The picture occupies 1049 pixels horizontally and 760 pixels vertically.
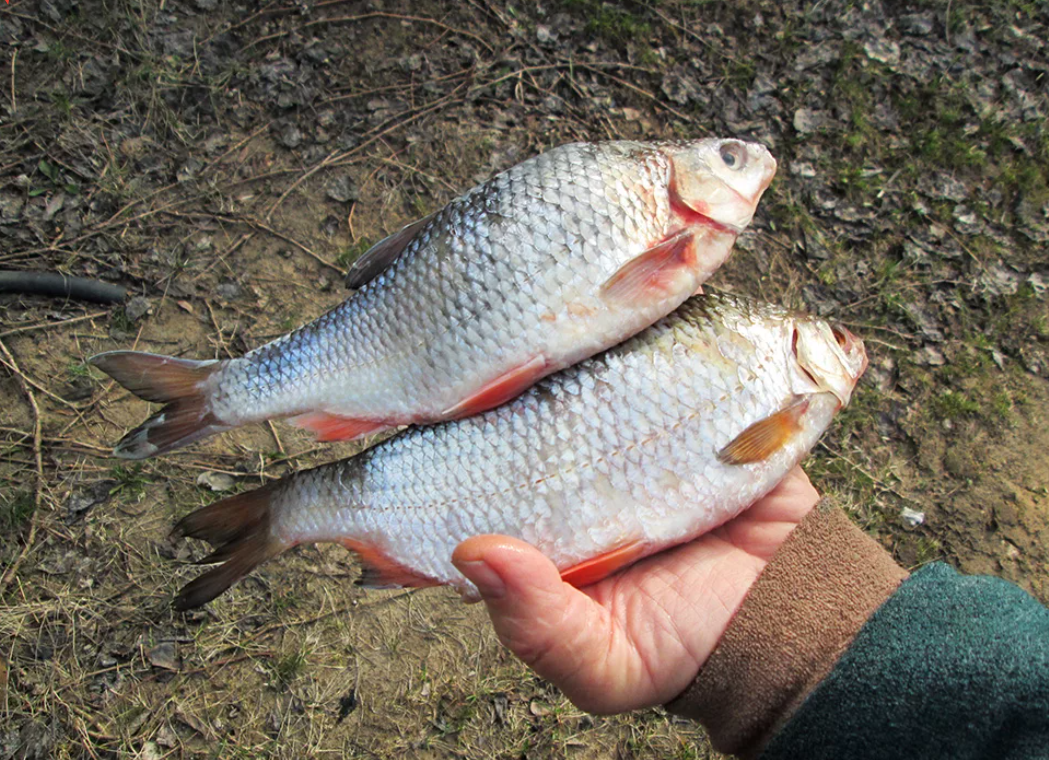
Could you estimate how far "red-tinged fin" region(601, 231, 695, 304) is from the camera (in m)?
2.03

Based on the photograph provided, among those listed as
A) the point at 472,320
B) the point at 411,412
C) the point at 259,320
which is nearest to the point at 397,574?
the point at 411,412

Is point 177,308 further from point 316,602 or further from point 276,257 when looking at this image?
point 316,602

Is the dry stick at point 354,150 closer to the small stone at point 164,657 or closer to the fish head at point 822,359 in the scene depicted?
the small stone at point 164,657

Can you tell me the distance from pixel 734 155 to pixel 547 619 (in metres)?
1.59

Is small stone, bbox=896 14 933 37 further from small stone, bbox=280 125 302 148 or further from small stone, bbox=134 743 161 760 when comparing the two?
small stone, bbox=134 743 161 760

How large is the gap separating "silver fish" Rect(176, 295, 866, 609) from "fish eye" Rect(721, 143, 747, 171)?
1.55 ft

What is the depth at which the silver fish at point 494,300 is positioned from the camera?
206 cm

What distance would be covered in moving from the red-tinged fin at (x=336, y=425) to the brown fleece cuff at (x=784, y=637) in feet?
4.02

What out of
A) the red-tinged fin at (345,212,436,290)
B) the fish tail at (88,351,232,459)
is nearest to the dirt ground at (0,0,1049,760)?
the fish tail at (88,351,232,459)

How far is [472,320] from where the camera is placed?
208 centimetres

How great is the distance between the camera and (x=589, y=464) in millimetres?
2100

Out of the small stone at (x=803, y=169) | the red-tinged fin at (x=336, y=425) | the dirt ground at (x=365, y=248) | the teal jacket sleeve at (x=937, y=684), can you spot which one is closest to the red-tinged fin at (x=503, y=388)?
the red-tinged fin at (x=336, y=425)

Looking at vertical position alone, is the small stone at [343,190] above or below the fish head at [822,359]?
below

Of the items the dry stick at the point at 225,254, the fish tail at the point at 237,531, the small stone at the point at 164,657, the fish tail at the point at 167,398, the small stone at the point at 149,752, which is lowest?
the small stone at the point at 149,752
